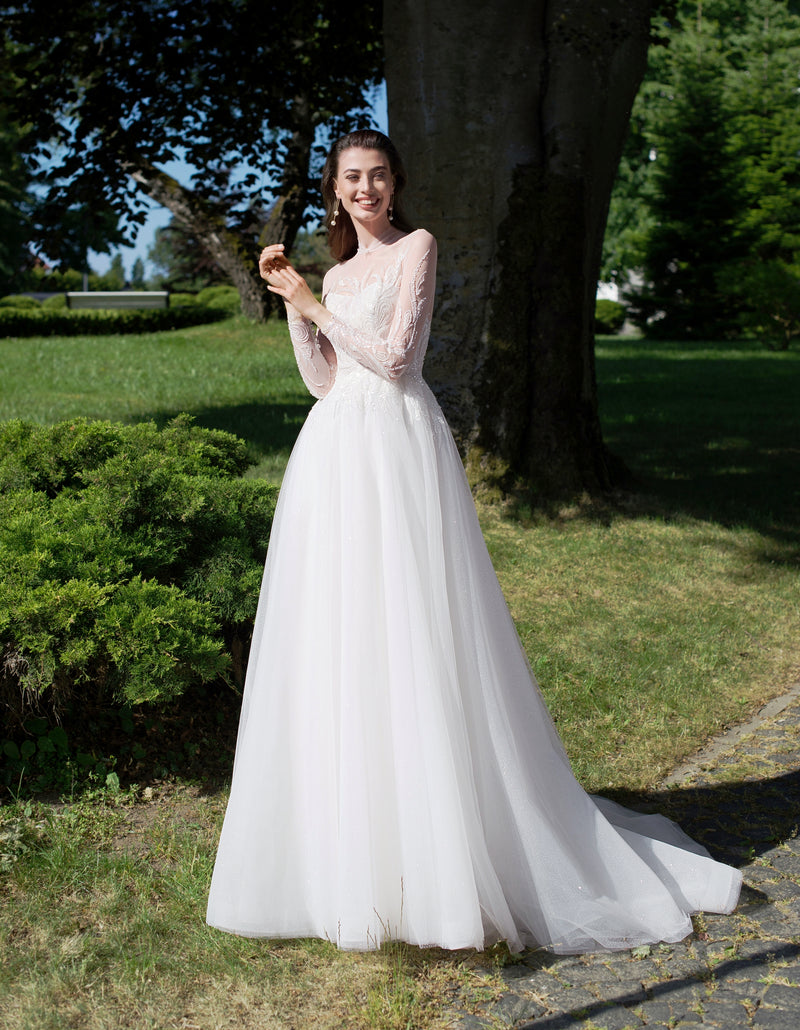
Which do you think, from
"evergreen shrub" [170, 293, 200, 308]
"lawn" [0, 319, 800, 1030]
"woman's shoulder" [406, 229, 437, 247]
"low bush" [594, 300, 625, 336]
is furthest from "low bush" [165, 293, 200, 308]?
"woman's shoulder" [406, 229, 437, 247]

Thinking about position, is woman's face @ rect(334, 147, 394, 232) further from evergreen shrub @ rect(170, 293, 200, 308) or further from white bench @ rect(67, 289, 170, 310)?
evergreen shrub @ rect(170, 293, 200, 308)

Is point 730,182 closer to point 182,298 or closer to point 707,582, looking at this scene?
point 182,298

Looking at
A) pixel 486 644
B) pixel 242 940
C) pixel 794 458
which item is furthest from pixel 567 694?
pixel 794 458

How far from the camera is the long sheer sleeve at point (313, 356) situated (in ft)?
10.9

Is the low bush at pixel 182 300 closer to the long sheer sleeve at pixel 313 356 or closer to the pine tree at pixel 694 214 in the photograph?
the pine tree at pixel 694 214

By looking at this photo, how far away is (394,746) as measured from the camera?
303 cm

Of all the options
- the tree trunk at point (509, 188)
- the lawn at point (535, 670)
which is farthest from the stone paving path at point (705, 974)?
the tree trunk at point (509, 188)

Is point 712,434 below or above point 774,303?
below

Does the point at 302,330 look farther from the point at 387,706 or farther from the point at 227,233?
the point at 227,233

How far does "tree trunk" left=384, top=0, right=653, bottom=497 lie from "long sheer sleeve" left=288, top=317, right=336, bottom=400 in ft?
15.4

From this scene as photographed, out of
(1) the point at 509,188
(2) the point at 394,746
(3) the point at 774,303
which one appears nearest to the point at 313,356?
(2) the point at 394,746

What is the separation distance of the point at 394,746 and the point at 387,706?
0.12m

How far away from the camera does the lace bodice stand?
3150 millimetres

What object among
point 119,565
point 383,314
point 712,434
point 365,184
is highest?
point 365,184
